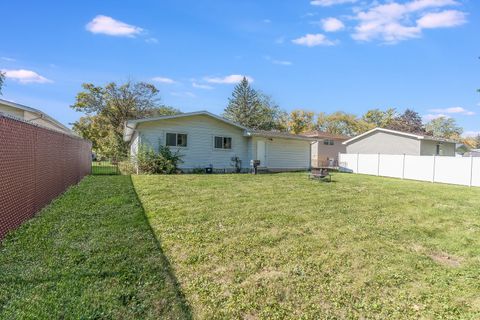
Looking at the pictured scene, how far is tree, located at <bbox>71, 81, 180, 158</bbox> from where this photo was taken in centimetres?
3316

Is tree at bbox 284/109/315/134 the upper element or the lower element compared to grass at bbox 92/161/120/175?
upper

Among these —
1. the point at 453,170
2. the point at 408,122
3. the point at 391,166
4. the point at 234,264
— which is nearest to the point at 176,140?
the point at 234,264

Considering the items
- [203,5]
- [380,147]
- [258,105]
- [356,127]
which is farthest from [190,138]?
[356,127]

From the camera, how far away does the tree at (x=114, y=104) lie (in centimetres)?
3316

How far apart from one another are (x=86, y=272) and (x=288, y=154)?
18.7 metres

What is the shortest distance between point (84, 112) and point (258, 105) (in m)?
24.4

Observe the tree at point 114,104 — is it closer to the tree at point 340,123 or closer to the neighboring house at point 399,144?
the neighboring house at point 399,144

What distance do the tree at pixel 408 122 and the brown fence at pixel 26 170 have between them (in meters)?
51.2

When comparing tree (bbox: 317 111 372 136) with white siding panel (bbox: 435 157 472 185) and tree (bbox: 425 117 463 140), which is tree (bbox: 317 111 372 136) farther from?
white siding panel (bbox: 435 157 472 185)

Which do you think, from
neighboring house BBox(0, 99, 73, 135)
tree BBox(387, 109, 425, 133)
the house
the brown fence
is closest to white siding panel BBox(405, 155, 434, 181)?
the house

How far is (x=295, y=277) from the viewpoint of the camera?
344cm

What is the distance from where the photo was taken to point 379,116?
2072 inches

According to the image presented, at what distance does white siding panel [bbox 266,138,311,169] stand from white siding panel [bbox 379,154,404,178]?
524cm

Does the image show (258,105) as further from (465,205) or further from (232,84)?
(465,205)
